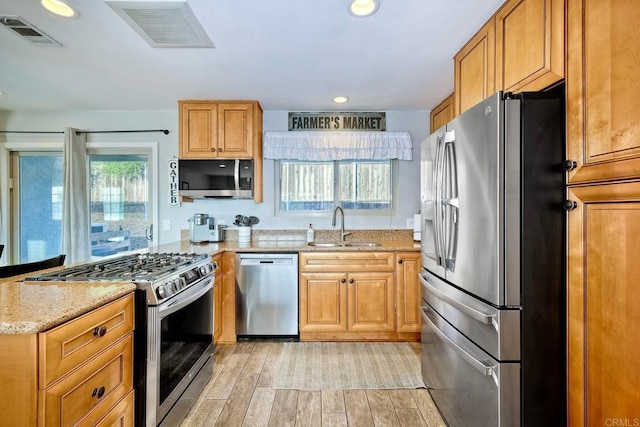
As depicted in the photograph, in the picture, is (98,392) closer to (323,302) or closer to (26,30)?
(323,302)

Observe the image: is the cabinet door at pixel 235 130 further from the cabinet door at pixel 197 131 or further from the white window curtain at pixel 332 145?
the white window curtain at pixel 332 145

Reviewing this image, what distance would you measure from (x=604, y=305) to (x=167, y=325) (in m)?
1.95

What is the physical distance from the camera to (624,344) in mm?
988

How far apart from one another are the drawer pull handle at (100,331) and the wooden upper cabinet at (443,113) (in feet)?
9.78

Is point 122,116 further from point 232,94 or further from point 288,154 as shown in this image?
A: point 288,154

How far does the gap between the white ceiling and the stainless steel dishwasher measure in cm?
162

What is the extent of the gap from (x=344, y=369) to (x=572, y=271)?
1782mm

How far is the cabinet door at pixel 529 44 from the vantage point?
49.9 inches

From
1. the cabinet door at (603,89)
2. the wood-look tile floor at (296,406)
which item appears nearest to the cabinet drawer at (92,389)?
the wood-look tile floor at (296,406)

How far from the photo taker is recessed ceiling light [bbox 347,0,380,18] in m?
1.59

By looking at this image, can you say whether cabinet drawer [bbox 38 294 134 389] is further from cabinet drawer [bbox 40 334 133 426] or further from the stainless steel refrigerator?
the stainless steel refrigerator

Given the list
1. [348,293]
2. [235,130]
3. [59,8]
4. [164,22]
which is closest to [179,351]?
[348,293]

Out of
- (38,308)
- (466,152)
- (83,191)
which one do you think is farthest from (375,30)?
(83,191)

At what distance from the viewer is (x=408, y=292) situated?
113 inches
